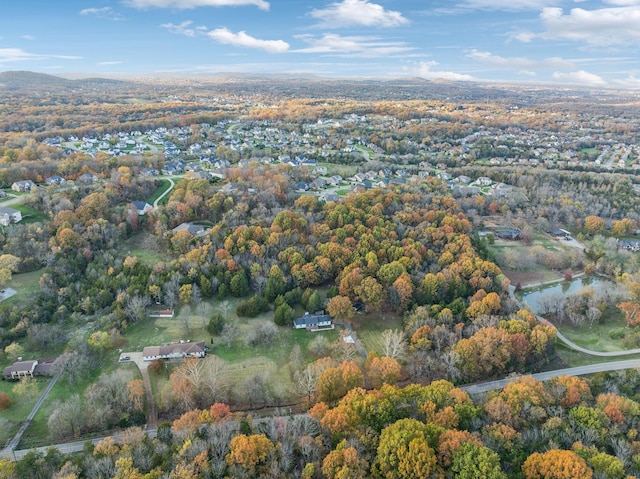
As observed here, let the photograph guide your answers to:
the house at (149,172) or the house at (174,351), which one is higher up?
the house at (149,172)

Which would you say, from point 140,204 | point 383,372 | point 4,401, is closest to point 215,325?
point 4,401

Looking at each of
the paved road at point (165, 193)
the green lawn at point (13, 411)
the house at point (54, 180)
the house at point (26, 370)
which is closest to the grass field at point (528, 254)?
the house at point (26, 370)

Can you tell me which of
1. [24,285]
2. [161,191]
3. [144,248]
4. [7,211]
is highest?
[161,191]

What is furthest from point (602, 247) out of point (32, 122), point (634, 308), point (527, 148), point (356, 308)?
point (32, 122)

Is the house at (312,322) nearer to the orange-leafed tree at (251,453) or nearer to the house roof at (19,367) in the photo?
the orange-leafed tree at (251,453)

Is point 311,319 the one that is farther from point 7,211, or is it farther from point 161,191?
point 7,211

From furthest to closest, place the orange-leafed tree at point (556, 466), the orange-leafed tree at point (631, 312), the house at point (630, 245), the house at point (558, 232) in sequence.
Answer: the house at point (558, 232) < the house at point (630, 245) < the orange-leafed tree at point (631, 312) < the orange-leafed tree at point (556, 466)
